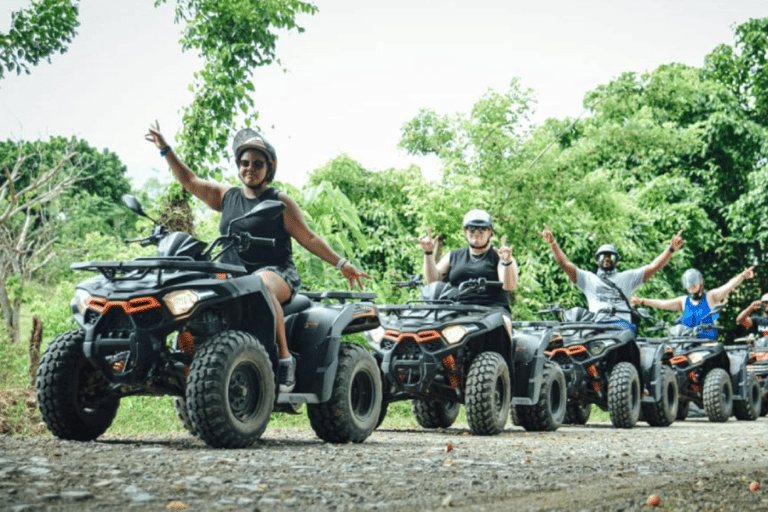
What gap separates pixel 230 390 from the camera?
6.95 meters

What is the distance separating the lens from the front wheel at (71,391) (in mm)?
7082

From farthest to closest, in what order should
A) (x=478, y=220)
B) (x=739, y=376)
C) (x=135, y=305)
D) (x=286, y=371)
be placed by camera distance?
(x=739, y=376)
(x=478, y=220)
(x=286, y=371)
(x=135, y=305)

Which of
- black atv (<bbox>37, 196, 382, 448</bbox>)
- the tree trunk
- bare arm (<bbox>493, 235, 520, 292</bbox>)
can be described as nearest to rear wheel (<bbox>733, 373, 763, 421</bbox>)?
bare arm (<bbox>493, 235, 520, 292</bbox>)

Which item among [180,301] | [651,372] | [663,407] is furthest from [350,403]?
[663,407]

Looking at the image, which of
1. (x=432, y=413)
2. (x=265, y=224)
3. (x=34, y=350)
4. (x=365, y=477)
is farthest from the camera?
(x=34, y=350)

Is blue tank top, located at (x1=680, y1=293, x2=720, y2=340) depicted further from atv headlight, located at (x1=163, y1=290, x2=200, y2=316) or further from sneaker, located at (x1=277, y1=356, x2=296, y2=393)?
atv headlight, located at (x1=163, y1=290, x2=200, y2=316)

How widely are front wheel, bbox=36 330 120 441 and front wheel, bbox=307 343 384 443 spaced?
147 centimetres

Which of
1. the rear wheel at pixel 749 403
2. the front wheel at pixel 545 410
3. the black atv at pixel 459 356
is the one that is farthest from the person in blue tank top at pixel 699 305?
the black atv at pixel 459 356

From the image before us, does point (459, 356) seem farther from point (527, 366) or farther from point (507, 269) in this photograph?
point (527, 366)

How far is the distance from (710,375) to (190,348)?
1104cm

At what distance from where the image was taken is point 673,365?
16.3 meters

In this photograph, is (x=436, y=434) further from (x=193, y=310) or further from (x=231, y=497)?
(x=231, y=497)

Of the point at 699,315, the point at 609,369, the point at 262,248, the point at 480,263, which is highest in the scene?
the point at 699,315

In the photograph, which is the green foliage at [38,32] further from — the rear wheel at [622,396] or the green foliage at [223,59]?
the rear wheel at [622,396]
